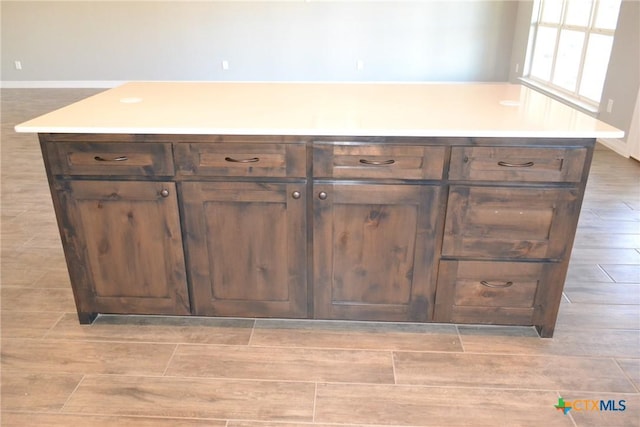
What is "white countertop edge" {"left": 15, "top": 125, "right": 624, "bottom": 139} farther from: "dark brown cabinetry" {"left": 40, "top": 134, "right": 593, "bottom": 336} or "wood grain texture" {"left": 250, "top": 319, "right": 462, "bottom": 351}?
"wood grain texture" {"left": 250, "top": 319, "right": 462, "bottom": 351}

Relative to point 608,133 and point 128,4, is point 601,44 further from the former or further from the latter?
point 128,4

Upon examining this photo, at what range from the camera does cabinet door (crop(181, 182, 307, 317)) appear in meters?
1.87

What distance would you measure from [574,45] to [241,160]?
5202 millimetres

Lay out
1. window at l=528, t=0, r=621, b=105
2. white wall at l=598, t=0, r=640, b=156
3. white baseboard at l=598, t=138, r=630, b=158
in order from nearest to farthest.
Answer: white wall at l=598, t=0, r=640, b=156, white baseboard at l=598, t=138, r=630, b=158, window at l=528, t=0, r=621, b=105

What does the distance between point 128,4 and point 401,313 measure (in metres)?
7.07

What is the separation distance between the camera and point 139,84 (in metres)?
2.57

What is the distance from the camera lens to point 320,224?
1.90 metres

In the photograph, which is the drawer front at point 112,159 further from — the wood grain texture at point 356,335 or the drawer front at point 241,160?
the wood grain texture at point 356,335

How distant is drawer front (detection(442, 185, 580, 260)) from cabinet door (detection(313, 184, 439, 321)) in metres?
0.09

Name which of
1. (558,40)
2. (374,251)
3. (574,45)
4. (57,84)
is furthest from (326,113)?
(57,84)

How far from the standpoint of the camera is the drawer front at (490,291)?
76.8 inches

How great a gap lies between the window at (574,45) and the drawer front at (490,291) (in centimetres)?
378

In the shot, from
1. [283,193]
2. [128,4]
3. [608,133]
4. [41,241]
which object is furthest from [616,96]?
[128,4]

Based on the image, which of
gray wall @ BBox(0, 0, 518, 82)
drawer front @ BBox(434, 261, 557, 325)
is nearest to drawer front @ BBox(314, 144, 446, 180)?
drawer front @ BBox(434, 261, 557, 325)
